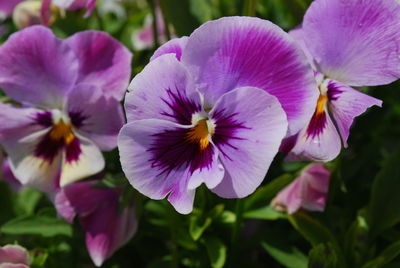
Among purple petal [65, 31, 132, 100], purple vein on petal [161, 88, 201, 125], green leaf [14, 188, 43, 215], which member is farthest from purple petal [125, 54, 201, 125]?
green leaf [14, 188, 43, 215]

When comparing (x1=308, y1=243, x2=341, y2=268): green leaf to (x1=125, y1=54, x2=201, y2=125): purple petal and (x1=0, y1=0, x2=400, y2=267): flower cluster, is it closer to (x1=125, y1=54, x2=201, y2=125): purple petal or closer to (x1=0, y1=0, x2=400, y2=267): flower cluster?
(x1=0, y1=0, x2=400, y2=267): flower cluster

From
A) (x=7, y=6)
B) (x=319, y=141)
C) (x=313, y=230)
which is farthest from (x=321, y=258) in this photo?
(x=7, y=6)

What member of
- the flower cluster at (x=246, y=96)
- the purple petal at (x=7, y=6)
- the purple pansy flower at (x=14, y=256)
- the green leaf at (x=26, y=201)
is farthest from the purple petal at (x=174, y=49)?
the purple petal at (x=7, y=6)

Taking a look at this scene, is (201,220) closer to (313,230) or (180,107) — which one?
Result: (313,230)

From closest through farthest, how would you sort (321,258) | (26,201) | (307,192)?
(321,258)
(307,192)
(26,201)

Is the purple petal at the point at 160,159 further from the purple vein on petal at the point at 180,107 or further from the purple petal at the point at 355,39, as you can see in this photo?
the purple petal at the point at 355,39

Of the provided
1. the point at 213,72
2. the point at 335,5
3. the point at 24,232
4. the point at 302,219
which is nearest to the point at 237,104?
the point at 213,72
